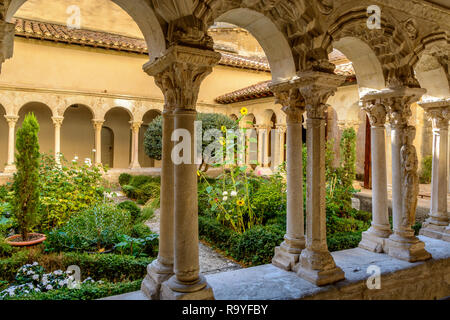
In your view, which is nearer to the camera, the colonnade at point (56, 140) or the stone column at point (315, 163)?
the stone column at point (315, 163)

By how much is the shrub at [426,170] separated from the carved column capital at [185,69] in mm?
11057

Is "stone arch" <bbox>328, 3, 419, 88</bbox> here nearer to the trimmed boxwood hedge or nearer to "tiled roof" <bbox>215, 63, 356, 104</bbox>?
the trimmed boxwood hedge

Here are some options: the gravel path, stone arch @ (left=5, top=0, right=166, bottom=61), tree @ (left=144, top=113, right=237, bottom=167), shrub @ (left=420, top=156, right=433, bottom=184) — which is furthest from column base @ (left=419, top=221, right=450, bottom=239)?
shrub @ (left=420, top=156, right=433, bottom=184)

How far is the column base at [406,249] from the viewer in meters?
3.75

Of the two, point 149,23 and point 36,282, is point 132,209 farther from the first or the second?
point 149,23

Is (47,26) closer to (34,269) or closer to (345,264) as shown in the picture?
(34,269)

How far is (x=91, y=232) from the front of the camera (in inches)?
189

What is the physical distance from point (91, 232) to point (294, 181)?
317 cm

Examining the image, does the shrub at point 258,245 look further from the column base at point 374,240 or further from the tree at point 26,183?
the tree at point 26,183

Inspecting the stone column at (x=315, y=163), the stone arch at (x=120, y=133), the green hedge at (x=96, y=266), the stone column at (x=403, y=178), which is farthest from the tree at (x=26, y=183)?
the stone arch at (x=120, y=133)

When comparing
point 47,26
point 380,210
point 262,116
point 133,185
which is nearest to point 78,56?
point 47,26

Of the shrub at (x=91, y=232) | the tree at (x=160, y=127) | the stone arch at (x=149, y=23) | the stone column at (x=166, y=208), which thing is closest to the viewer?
the stone arch at (x=149, y=23)

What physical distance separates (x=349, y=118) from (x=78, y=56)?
9.73 metres

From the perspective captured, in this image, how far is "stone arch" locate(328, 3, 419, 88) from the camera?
3.72 m
